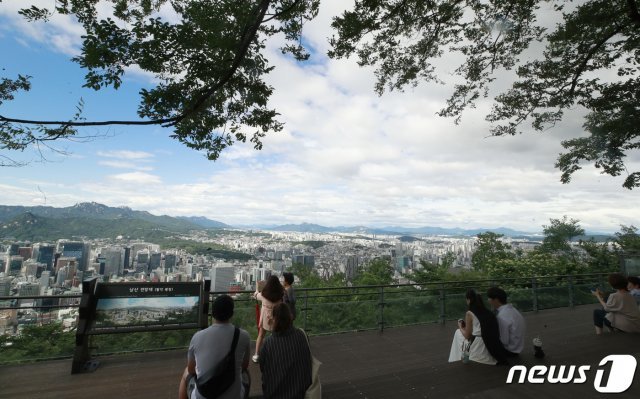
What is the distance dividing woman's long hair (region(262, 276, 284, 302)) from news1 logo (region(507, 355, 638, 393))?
10.1 feet

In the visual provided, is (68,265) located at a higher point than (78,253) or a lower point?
lower

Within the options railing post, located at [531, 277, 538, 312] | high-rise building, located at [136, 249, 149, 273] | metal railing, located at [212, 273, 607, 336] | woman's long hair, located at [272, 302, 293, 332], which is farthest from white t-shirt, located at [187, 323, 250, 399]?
high-rise building, located at [136, 249, 149, 273]

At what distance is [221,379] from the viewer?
8.52ft

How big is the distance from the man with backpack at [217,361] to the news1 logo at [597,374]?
128 inches

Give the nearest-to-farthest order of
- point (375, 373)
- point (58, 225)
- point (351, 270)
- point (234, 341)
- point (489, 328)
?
point (234, 341)
point (489, 328)
point (375, 373)
point (351, 270)
point (58, 225)

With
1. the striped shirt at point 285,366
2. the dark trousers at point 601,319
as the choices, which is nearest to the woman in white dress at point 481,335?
the striped shirt at point 285,366

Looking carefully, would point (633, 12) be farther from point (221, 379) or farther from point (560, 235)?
point (560, 235)

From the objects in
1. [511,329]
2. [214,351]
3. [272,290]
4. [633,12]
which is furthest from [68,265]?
[633,12]

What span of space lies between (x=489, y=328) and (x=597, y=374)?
1272 millimetres

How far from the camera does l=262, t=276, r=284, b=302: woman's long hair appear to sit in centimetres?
435

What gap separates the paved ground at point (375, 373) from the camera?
353 centimetres

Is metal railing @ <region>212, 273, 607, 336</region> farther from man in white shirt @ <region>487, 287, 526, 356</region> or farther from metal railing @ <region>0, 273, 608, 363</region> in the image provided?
man in white shirt @ <region>487, 287, 526, 356</region>

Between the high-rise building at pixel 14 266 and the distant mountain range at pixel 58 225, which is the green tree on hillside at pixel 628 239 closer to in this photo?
the high-rise building at pixel 14 266

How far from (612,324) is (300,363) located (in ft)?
21.6
